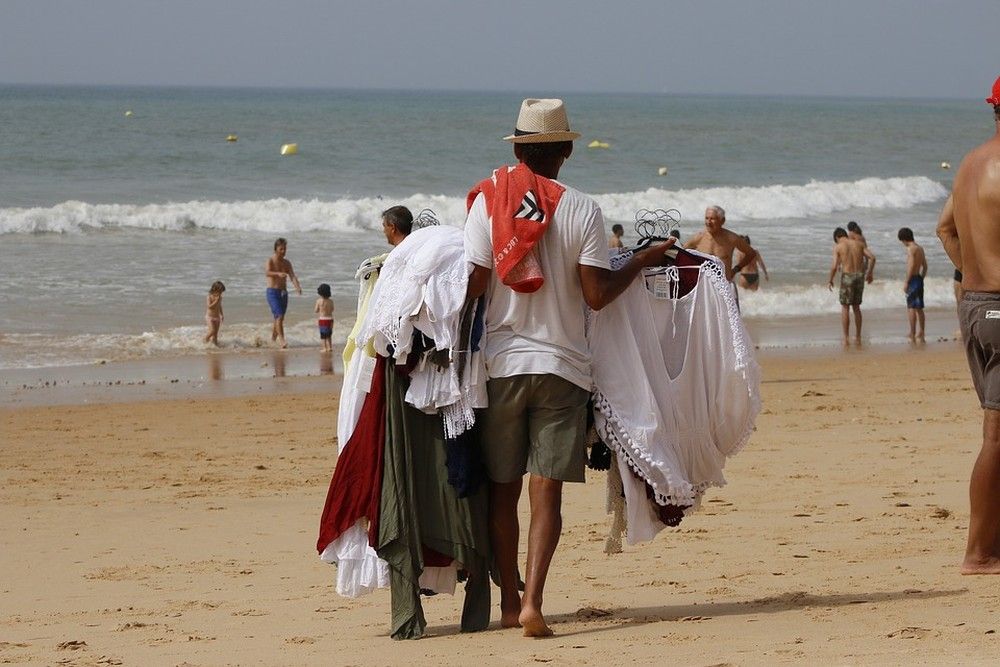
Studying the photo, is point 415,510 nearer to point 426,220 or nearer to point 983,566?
point 426,220

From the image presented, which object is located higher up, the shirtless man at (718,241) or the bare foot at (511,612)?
the shirtless man at (718,241)

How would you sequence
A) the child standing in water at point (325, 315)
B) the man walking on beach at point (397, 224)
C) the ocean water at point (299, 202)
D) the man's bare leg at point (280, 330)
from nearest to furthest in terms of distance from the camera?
the man walking on beach at point (397, 224)
the child standing in water at point (325, 315)
the man's bare leg at point (280, 330)
the ocean water at point (299, 202)

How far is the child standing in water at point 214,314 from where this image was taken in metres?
15.1

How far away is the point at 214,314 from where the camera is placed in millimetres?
15219

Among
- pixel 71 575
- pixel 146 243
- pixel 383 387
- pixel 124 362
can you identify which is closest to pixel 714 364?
pixel 383 387

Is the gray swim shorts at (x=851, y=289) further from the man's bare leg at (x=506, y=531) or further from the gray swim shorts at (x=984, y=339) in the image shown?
the man's bare leg at (x=506, y=531)

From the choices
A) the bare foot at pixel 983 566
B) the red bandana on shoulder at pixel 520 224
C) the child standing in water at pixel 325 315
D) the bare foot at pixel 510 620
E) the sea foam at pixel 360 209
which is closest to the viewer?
the red bandana on shoulder at pixel 520 224

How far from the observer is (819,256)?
2409 cm

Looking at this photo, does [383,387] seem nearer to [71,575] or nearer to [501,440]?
[501,440]

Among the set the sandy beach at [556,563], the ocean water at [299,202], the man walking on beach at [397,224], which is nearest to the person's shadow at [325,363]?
the ocean water at [299,202]

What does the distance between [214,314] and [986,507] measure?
37.8 ft

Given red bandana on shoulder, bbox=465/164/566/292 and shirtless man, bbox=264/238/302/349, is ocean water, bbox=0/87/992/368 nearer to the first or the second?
shirtless man, bbox=264/238/302/349

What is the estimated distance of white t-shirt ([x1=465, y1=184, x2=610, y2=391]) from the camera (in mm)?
4320

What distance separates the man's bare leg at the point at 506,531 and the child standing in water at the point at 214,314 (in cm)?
1097
